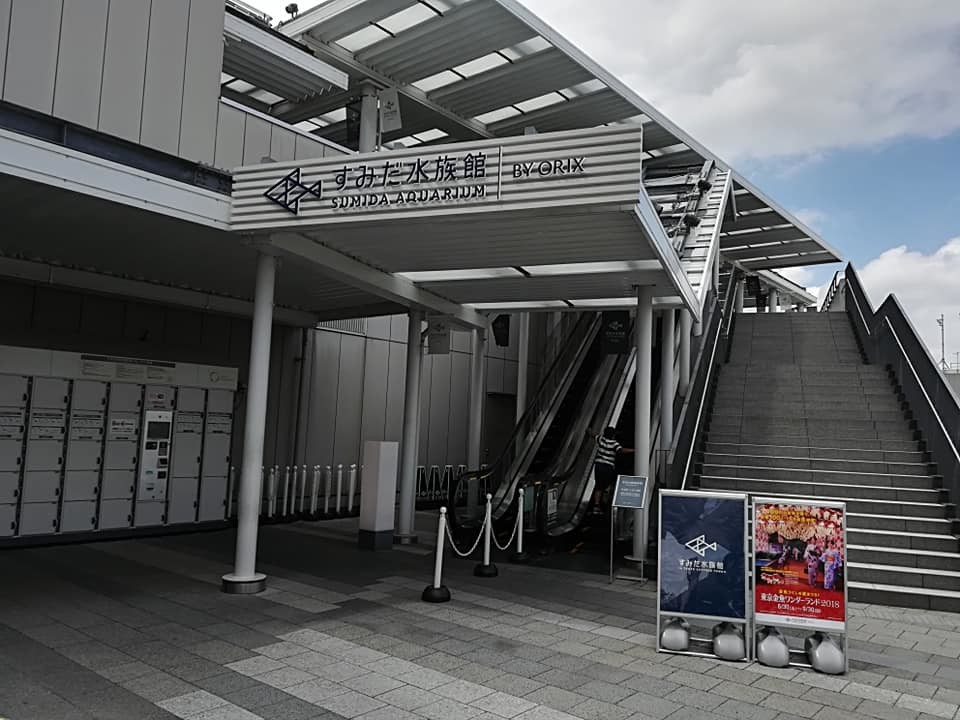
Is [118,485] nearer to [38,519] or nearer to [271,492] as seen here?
[38,519]

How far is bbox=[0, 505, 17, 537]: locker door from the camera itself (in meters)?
10.1

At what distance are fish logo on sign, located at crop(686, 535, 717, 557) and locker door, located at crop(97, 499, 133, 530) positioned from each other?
8.72 m

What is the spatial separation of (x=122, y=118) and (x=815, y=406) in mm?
11688

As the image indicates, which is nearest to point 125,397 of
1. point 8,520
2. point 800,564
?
point 8,520

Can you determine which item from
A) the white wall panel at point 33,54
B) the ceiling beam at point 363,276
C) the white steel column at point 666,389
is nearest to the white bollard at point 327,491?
the ceiling beam at point 363,276

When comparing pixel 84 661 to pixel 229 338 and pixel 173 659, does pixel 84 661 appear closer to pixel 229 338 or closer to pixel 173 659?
pixel 173 659

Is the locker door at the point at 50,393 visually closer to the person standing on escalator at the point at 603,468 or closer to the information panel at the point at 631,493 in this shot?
the information panel at the point at 631,493

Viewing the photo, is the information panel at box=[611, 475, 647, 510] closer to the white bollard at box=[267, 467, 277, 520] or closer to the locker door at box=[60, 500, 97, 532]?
the white bollard at box=[267, 467, 277, 520]

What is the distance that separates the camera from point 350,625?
703 centimetres

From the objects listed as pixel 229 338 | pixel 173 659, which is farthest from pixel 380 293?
pixel 173 659

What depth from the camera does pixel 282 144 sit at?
10.1m

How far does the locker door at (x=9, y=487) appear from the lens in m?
10.1

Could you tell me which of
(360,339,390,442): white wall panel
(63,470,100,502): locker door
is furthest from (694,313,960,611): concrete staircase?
(63,470,100,502): locker door

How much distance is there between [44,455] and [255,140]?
5364mm
